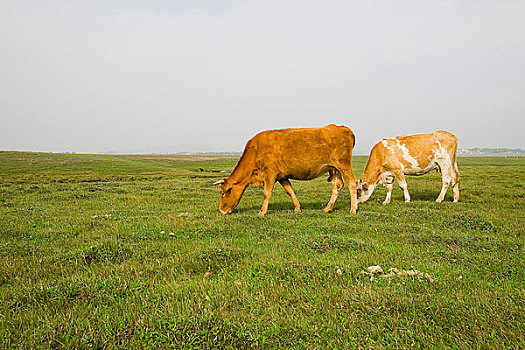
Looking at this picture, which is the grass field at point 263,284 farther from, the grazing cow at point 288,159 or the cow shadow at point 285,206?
the cow shadow at point 285,206

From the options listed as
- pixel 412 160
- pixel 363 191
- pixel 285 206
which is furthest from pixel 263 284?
pixel 412 160

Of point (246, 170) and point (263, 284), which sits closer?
point (263, 284)

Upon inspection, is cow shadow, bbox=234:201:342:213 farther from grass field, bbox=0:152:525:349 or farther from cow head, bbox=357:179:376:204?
grass field, bbox=0:152:525:349

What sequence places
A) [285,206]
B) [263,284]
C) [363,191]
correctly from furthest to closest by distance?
1. [363,191]
2. [285,206]
3. [263,284]

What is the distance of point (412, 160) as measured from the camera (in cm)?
1405

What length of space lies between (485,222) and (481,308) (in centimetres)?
629

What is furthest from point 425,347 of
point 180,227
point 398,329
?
point 180,227

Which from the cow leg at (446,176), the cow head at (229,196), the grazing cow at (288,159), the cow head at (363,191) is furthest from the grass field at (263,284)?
the cow head at (363,191)

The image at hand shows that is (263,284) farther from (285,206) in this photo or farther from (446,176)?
(446,176)

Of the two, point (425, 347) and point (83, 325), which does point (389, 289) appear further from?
point (83, 325)

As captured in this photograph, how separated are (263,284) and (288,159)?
719cm

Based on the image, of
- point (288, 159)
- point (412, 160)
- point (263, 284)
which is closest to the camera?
point (263, 284)

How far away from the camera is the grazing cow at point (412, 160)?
1404 cm

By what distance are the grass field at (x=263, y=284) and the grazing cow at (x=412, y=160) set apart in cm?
441
